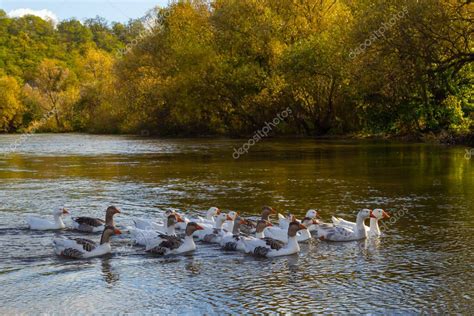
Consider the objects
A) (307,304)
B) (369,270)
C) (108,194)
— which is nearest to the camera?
(307,304)

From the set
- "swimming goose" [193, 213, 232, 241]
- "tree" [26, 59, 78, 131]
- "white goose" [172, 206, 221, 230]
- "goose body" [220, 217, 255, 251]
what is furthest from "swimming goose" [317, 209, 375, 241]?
"tree" [26, 59, 78, 131]

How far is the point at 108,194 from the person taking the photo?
2203cm

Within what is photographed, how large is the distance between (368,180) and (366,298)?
48.9 feet

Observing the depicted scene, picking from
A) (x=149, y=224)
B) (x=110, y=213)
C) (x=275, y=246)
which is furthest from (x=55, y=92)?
(x=275, y=246)

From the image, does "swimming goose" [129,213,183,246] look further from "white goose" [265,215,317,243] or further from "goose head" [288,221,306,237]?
"goose head" [288,221,306,237]

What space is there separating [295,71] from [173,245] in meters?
42.9

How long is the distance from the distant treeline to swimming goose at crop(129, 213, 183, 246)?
25.3 m

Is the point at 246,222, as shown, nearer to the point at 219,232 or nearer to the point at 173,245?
the point at 219,232

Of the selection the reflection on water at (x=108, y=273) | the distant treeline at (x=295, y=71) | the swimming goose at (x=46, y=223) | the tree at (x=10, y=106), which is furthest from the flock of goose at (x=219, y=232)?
the tree at (x=10, y=106)

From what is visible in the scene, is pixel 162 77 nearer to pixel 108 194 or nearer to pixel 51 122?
pixel 51 122

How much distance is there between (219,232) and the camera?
14.3 m

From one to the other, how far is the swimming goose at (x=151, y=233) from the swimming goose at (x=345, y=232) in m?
3.39

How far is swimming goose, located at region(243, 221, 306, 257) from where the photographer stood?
1280cm

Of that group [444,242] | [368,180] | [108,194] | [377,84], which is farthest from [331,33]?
[444,242]
